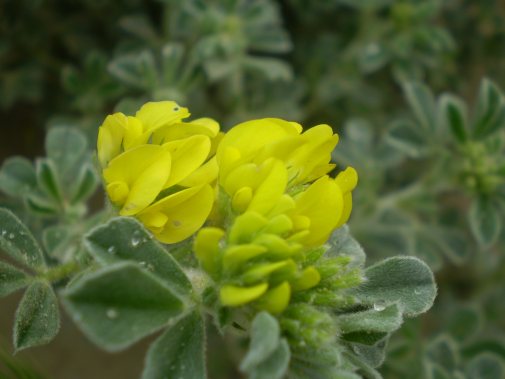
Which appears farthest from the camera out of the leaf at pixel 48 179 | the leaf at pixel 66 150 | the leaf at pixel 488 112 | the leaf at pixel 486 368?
the leaf at pixel 488 112

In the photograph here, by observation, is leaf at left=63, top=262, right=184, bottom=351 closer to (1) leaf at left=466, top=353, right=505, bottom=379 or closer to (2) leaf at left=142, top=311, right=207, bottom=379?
(2) leaf at left=142, top=311, right=207, bottom=379

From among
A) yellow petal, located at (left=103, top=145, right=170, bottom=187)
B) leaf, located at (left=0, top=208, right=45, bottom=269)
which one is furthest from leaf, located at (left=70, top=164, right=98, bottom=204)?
yellow petal, located at (left=103, top=145, right=170, bottom=187)

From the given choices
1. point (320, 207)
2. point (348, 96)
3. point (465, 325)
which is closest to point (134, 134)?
point (320, 207)

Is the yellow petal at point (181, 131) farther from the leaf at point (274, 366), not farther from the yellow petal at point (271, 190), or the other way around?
the leaf at point (274, 366)

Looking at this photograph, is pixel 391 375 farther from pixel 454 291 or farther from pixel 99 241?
pixel 99 241

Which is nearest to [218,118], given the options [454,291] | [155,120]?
[454,291]

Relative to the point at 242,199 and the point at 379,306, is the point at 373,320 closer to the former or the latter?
the point at 379,306

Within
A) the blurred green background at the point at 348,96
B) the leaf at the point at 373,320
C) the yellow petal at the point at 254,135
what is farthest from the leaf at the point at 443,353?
the yellow petal at the point at 254,135
